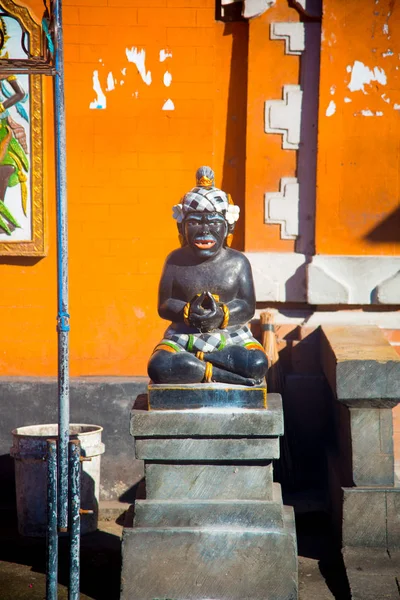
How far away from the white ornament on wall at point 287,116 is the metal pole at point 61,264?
2394 mm

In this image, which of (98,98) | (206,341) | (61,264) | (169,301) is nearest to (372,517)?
(206,341)

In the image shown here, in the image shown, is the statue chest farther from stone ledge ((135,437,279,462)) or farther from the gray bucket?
the gray bucket

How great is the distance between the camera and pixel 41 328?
6.74m

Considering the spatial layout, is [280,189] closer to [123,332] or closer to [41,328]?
[123,332]

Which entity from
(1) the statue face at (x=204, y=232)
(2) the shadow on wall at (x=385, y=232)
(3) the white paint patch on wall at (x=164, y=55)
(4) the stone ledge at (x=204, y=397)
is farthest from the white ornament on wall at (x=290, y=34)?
(4) the stone ledge at (x=204, y=397)

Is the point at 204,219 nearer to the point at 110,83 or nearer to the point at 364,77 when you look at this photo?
the point at 110,83

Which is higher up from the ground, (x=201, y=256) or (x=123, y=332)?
(x=201, y=256)

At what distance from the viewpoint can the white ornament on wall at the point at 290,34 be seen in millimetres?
6570

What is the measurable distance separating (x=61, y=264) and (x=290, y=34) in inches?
122

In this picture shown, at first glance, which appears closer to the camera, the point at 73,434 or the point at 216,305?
the point at 216,305

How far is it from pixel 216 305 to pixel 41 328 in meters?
2.24

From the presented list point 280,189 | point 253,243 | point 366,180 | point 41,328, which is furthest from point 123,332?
point 366,180

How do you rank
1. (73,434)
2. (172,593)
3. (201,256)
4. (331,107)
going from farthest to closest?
1. (331,107)
2. (73,434)
3. (201,256)
4. (172,593)

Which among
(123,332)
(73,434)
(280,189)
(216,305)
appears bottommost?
(73,434)
